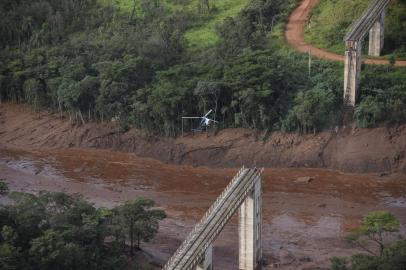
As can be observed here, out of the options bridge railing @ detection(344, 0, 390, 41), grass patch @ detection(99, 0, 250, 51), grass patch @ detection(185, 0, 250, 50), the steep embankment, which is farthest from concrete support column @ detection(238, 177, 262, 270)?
grass patch @ detection(185, 0, 250, 50)

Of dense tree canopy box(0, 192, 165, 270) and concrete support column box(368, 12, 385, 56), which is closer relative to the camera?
dense tree canopy box(0, 192, 165, 270)

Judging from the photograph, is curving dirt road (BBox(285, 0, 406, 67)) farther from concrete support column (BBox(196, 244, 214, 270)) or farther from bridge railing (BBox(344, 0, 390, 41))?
concrete support column (BBox(196, 244, 214, 270))

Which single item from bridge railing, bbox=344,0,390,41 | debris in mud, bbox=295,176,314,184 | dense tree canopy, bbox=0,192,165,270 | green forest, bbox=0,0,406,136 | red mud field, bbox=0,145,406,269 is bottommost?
red mud field, bbox=0,145,406,269

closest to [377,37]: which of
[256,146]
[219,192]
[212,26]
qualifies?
[256,146]

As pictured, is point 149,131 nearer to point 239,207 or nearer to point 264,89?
point 264,89

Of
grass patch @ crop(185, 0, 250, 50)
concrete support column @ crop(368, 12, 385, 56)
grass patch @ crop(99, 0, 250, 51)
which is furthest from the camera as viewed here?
grass patch @ crop(99, 0, 250, 51)

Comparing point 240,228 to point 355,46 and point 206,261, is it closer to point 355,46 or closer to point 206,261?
point 206,261

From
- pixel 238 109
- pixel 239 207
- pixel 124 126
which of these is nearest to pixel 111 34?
pixel 124 126
